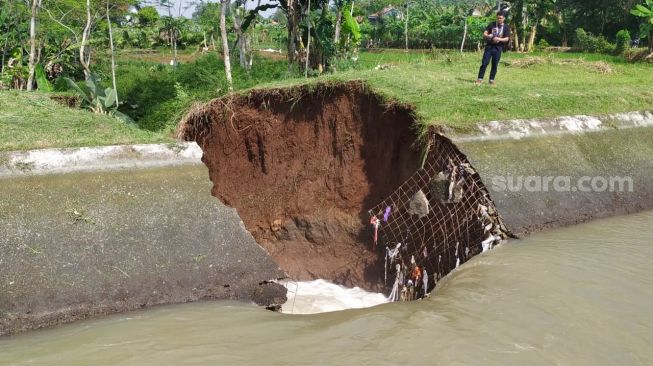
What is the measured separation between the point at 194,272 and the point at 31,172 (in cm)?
186

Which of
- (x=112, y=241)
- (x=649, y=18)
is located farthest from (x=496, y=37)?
(x=649, y=18)

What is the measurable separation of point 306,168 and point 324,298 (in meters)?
1.99

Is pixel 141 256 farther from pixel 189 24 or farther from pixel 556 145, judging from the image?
pixel 189 24

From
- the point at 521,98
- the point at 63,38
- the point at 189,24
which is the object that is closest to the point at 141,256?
the point at 521,98

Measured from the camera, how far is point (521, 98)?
324 inches

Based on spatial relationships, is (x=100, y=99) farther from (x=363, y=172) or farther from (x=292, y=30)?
(x=363, y=172)

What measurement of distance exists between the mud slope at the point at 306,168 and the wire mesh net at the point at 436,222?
548mm

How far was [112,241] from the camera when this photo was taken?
205 inches

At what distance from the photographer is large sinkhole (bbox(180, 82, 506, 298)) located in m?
7.57

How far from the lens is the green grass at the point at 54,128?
20.2ft

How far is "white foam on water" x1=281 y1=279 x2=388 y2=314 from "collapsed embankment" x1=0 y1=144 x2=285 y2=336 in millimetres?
1399

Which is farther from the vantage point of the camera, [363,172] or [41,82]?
[41,82]

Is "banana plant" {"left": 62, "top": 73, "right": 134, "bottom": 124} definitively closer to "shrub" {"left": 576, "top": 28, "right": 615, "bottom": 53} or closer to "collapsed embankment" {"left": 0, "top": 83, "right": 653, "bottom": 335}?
"collapsed embankment" {"left": 0, "top": 83, "right": 653, "bottom": 335}

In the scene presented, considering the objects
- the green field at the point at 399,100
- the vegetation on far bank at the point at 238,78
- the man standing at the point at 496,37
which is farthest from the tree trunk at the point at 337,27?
the man standing at the point at 496,37
